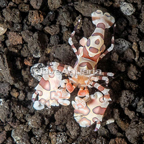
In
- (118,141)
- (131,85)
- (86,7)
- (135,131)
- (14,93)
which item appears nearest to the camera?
(135,131)

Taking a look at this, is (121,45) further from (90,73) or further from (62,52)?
(62,52)

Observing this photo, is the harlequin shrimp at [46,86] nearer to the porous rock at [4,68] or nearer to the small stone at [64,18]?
the porous rock at [4,68]

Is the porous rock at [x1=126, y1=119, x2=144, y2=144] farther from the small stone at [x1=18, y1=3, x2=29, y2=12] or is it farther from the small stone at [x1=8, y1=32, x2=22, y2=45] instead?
the small stone at [x1=18, y1=3, x2=29, y2=12]

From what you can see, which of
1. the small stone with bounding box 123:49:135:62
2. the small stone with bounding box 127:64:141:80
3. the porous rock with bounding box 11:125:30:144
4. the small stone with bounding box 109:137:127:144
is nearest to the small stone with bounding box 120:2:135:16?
the small stone with bounding box 123:49:135:62

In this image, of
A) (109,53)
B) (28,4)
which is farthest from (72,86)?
(28,4)

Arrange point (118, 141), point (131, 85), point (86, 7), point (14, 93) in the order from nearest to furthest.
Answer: point (118, 141), point (86, 7), point (131, 85), point (14, 93)

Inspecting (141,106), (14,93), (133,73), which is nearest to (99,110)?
(141,106)

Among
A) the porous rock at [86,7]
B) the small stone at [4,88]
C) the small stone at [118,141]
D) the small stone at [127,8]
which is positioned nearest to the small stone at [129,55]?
the small stone at [127,8]

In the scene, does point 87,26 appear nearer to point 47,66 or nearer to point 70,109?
point 47,66
